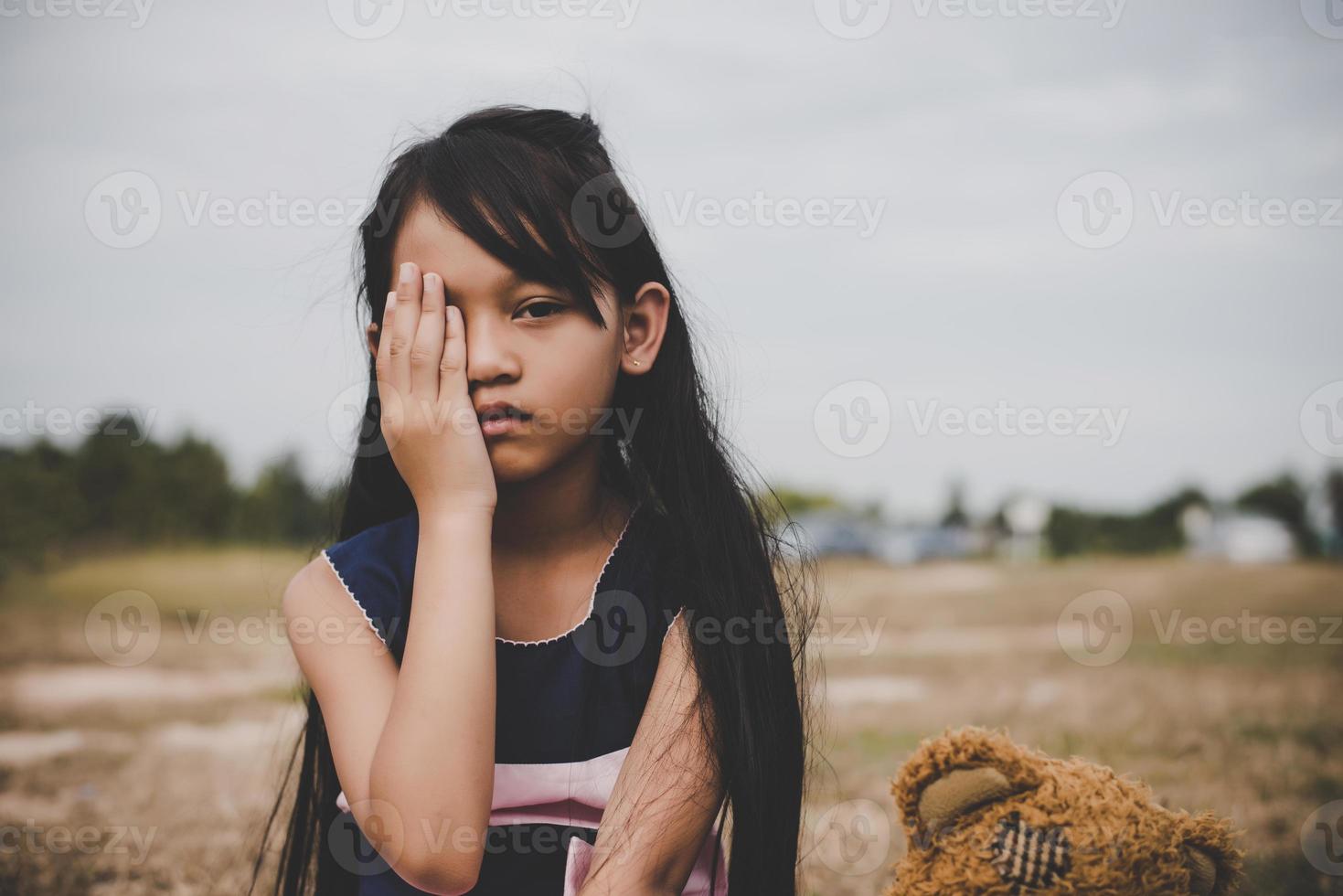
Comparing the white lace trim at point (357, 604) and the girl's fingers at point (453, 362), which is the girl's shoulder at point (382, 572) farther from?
the girl's fingers at point (453, 362)

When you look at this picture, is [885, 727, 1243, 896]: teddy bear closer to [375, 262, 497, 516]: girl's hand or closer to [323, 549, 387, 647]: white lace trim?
[375, 262, 497, 516]: girl's hand

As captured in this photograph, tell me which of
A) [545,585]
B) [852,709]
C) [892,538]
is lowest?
[852,709]

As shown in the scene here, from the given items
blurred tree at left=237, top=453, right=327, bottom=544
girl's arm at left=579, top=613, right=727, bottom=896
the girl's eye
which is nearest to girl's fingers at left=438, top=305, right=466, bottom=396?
the girl's eye

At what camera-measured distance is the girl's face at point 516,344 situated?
1775mm

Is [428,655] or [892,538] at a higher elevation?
[428,655]

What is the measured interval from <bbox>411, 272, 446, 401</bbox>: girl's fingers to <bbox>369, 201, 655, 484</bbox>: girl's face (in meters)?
0.04

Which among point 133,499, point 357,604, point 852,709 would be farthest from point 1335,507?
point 133,499

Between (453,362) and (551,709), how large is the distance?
27.6 inches

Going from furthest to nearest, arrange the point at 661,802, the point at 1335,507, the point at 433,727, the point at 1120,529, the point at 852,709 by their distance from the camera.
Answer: the point at 1120,529, the point at 1335,507, the point at 852,709, the point at 661,802, the point at 433,727

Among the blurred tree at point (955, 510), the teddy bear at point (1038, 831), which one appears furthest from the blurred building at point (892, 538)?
the teddy bear at point (1038, 831)

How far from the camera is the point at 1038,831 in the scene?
1407 mm

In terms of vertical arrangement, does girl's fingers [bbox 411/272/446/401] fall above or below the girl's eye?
below

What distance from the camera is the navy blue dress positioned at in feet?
6.27

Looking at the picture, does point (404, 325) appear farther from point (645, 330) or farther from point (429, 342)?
point (645, 330)
